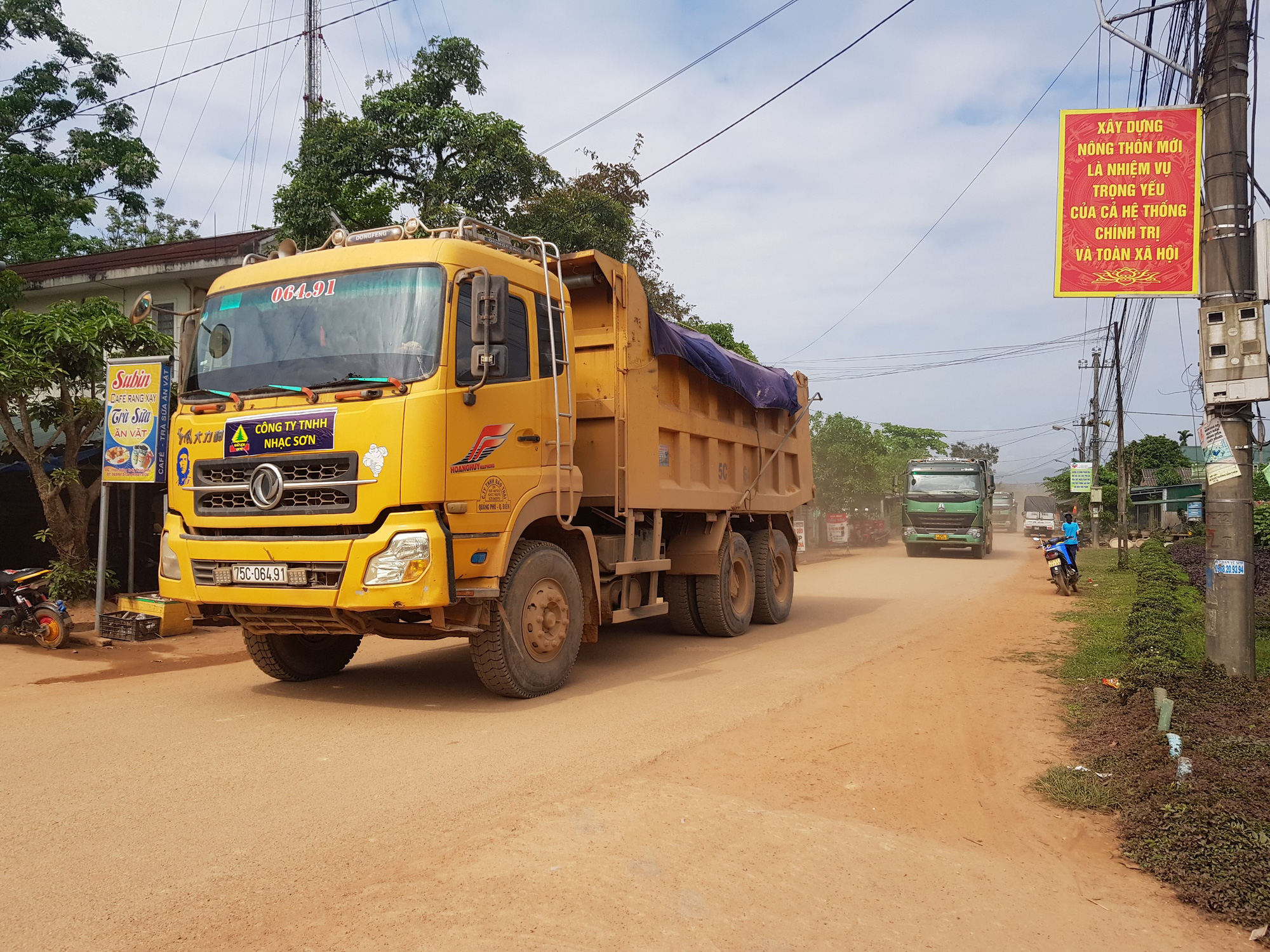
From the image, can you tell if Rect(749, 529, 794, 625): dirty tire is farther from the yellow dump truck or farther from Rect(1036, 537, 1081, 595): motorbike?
Rect(1036, 537, 1081, 595): motorbike

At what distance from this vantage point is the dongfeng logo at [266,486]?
237 inches

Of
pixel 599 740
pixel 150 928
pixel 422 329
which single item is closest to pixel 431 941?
pixel 150 928

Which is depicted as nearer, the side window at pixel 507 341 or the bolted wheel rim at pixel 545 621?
the side window at pixel 507 341

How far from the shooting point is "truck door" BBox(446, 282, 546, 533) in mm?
6086

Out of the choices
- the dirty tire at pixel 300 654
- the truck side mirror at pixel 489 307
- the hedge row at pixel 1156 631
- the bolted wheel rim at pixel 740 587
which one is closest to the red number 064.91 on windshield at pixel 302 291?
the truck side mirror at pixel 489 307

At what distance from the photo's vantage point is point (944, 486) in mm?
28531

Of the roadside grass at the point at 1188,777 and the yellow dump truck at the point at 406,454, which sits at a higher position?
the yellow dump truck at the point at 406,454

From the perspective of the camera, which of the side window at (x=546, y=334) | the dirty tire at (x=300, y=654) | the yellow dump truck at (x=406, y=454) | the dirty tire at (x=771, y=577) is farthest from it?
the dirty tire at (x=771, y=577)

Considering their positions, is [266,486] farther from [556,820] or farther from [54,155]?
[54,155]

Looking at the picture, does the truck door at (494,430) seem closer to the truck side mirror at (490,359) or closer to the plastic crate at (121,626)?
the truck side mirror at (490,359)

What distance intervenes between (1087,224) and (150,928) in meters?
7.21

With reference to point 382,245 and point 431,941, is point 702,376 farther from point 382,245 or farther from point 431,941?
point 431,941

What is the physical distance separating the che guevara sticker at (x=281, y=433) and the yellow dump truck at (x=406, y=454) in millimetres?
13

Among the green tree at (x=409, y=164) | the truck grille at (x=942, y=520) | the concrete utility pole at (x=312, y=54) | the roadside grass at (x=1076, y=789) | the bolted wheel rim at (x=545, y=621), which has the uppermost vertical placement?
the concrete utility pole at (x=312, y=54)
